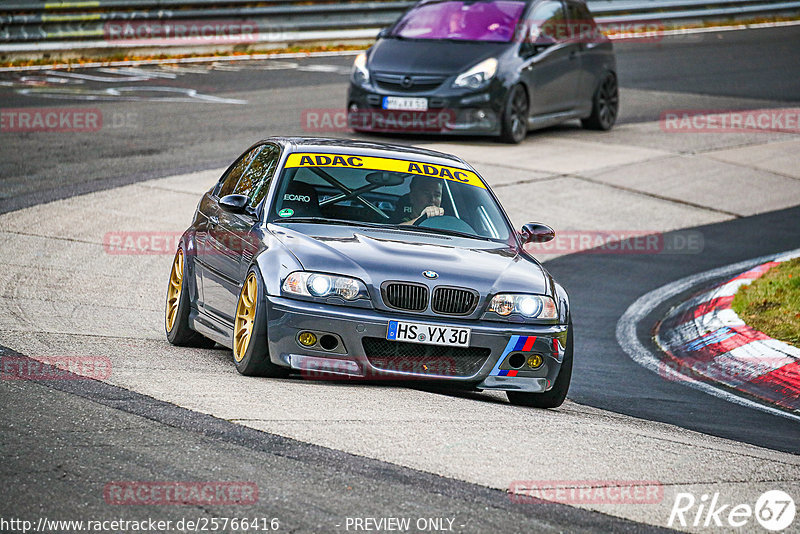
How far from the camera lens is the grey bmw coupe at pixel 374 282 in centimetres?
720

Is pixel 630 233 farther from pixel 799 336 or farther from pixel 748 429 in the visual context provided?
pixel 748 429

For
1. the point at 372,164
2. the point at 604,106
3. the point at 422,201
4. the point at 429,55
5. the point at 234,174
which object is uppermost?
the point at 372,164

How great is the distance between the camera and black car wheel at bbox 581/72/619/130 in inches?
794

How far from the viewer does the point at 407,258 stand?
24.5ft

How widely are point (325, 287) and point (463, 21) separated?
1207 cm

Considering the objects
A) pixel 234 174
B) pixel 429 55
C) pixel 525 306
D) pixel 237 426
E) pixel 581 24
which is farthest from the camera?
pixel 581 24

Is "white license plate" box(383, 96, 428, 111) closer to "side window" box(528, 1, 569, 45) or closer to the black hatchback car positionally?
the black hatchback car

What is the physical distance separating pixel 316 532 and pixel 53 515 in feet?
3.11

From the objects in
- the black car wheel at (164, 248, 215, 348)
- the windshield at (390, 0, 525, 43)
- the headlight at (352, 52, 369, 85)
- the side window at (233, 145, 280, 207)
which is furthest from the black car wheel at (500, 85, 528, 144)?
the black car wheel at (164, 248, 215, 348)

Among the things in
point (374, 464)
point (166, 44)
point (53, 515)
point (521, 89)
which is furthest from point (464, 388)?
point (166, 44)

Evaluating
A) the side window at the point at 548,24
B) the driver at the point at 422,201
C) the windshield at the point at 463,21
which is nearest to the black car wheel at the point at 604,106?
the side window at the point at 548,24

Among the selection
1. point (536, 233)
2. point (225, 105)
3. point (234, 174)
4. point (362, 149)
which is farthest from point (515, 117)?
point (536, 233)

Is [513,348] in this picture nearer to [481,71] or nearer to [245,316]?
[245,316]

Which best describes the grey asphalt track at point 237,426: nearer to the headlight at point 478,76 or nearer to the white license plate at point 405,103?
the white license plate at point 405,103
